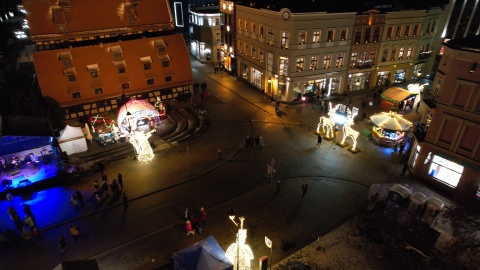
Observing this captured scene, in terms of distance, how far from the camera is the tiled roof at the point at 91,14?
109ft

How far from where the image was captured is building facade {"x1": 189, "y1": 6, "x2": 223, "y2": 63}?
184 feet

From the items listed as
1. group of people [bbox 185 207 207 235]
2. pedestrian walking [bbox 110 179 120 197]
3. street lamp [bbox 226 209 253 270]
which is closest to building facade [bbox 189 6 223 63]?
pedestrian walking [bbox 110 179 120 197]

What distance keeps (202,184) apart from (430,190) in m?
19.0

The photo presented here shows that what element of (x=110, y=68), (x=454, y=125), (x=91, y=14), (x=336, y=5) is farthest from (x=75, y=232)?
(x=336, y=5)

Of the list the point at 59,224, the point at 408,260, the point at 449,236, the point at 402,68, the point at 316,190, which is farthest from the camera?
the point at 402,68

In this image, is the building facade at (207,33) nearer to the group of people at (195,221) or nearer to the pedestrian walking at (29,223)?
the group of people at (195,221)

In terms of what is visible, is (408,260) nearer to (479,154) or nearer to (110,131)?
(479,154)

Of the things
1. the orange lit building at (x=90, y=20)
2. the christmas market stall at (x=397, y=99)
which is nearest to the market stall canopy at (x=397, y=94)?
the christmas market stall at (x=397, y=99)

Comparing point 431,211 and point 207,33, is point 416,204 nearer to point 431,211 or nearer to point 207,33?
point 431,211

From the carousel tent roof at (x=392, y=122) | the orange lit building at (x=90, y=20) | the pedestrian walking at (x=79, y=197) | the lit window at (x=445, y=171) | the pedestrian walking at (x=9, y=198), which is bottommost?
the pedestrian walking at (x=9, y=198)

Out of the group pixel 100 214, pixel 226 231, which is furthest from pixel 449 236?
pixel 100 214

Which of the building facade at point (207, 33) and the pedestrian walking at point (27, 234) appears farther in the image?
→ the building facade at point (207, 33)

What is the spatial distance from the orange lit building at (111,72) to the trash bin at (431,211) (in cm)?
3088

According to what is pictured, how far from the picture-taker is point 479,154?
22.0 m
